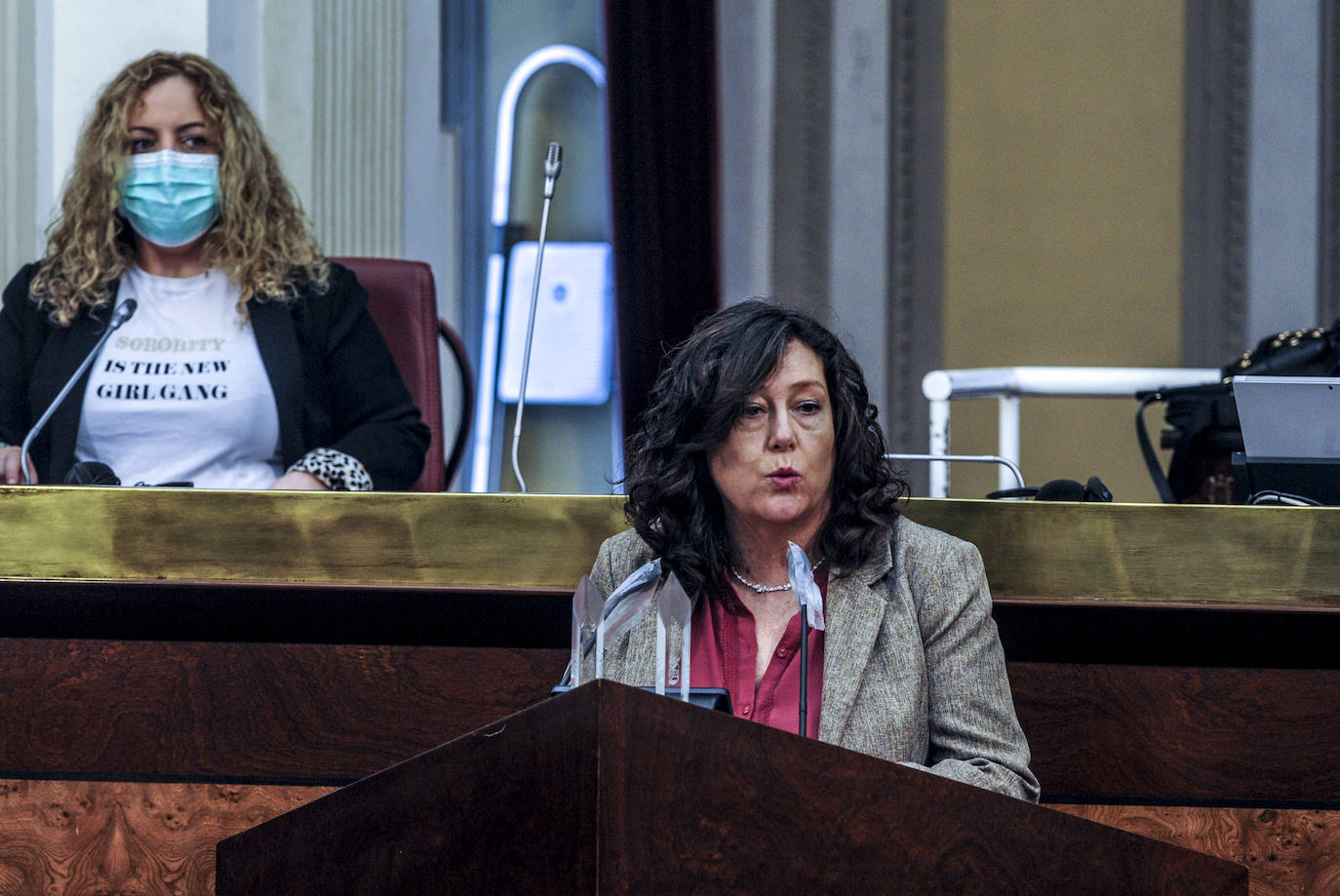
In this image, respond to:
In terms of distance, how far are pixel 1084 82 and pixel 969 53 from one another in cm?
36

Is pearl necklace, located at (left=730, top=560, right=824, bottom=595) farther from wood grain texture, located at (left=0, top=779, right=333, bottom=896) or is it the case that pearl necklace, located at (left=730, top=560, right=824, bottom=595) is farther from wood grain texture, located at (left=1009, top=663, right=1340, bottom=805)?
wood grain texture, located at (left=0, top=779, right=333, bottom=896)

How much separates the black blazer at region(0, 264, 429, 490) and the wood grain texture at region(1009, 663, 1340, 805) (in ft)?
3.61

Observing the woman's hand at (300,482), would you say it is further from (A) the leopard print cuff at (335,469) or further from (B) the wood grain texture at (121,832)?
(B) the wood grain texture at (121,832)

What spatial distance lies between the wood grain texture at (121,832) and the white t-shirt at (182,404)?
2.43ft

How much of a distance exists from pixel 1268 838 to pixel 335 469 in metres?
1.24

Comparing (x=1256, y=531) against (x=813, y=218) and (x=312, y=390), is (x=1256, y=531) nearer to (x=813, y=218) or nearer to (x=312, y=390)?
(x=312, y=390)

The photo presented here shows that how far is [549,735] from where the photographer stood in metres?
0.78

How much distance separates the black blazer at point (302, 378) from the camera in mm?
2156

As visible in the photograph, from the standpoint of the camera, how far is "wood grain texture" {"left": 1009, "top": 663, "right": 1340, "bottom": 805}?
4.54 feet

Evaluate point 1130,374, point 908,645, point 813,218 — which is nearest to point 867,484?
point 908,645

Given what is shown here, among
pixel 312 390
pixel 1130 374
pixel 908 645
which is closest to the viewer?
pixel 908 645

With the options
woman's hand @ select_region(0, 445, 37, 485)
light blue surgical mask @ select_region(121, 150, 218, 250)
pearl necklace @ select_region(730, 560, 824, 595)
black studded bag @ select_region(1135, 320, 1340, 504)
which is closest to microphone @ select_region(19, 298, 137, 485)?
woman's hand @ select_region(0, 445, 37, 485)

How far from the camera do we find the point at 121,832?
56.2 inches

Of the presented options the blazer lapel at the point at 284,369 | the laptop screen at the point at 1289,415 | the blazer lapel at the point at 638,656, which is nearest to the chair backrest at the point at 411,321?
the blazer lapel at the point at 284,369
